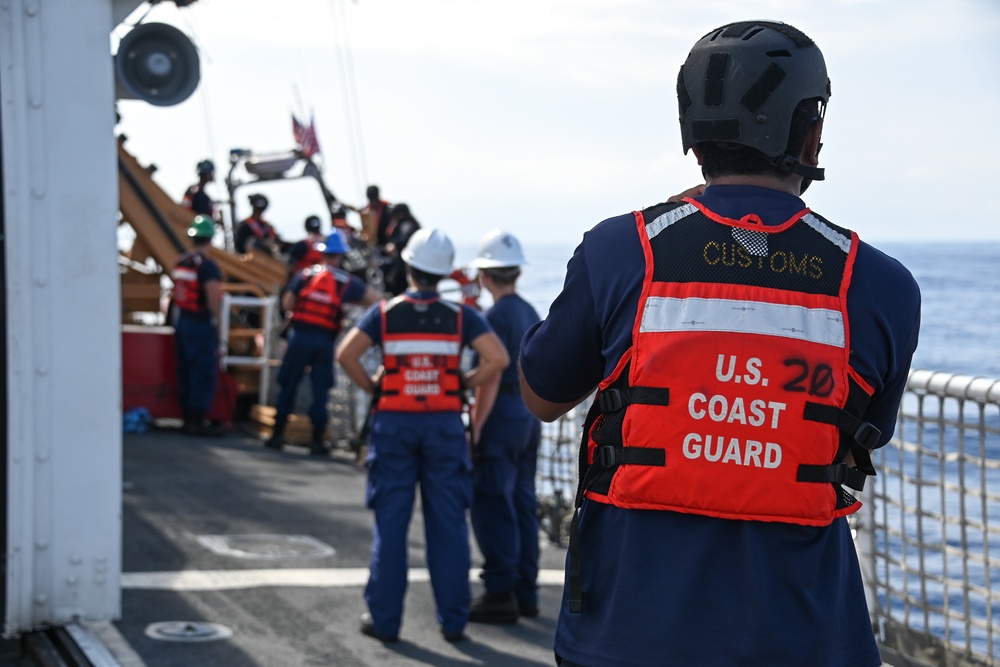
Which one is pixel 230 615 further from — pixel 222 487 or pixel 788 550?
pixel 788 550

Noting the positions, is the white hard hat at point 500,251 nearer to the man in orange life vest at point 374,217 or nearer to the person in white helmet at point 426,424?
the person in white helmet at point 426,424

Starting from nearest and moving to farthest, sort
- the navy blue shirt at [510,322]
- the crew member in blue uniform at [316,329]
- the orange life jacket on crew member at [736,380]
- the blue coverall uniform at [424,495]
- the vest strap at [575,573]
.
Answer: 1. the orange life jacket on crew member at [736,380]
2. the vest strap at [575,573]
3. the blue coverall uniform at [424,495]
4. the navy blue shirt at [510,322]
5. the crew member in blue uniform at [316,329]

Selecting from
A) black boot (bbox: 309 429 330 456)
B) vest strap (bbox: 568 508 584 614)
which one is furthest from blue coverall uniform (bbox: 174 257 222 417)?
vest strap (bbox: 568 508 584 614)

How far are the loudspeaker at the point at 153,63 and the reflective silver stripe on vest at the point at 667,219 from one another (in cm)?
392

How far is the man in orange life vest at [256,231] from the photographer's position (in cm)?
1791

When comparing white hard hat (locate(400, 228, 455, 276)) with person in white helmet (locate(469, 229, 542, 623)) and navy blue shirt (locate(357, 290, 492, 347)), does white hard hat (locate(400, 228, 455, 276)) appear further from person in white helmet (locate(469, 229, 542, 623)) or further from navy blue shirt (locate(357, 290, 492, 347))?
person in white helmet (locate(469, 229, 542, 623))

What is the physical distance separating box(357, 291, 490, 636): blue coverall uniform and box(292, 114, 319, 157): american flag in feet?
46.7

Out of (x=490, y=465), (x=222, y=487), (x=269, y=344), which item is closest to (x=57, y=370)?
(x=490, y=465)

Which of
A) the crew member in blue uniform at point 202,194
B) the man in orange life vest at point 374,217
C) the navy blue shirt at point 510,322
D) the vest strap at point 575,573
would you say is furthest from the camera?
the crew member in blue uniform at point 202,194

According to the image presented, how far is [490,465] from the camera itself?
6762mm

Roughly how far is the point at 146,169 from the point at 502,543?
10.7 m

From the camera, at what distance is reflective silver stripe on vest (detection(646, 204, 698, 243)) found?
2195 mm

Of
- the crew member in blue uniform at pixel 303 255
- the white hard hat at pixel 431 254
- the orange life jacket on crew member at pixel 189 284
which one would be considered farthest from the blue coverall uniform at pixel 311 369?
the white hard hat at pixel 431 254

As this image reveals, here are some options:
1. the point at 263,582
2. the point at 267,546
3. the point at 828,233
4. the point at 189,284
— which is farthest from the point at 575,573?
the point at 189,284
